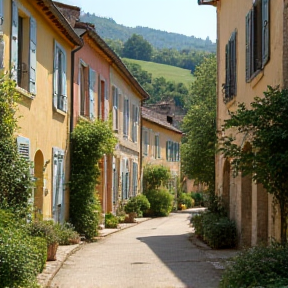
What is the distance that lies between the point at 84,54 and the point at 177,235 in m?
6.54

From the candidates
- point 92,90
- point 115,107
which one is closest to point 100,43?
point 92,90

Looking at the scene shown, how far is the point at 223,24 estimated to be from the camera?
19.1 metres

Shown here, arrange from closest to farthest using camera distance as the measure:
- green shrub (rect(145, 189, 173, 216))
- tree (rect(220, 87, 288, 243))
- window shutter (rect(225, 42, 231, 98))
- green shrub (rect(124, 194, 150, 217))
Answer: tree (rect(220, 87, 288, 243))
window shutter (rect(225, 42, 231, 98))
green shrub (rect(124, 194, 150, 217))
green shrub (rect(145, 189, 173, 216))

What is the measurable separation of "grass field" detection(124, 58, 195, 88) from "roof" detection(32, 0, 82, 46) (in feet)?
320

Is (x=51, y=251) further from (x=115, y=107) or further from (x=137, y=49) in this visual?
(x=137, y=49)

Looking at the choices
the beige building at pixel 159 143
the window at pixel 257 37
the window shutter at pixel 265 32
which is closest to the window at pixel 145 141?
the beige building at pixel 159 143

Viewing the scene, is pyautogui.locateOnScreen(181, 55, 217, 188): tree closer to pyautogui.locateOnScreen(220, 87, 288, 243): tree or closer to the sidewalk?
the sidewalk

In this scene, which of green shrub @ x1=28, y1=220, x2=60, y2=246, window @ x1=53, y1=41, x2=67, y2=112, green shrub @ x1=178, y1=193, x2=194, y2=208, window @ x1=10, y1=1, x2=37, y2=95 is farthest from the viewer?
green shrub @ x1=178, y1=193, x2=194, y2=208

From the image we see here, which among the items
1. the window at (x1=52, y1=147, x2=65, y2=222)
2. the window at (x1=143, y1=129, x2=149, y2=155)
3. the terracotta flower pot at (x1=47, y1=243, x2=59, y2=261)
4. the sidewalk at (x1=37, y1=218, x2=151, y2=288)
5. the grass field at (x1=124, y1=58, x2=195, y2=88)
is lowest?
the sidewalk at (x1=37, y1=218, x2=151, y2=288)

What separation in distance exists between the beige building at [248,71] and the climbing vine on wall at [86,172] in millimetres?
3522

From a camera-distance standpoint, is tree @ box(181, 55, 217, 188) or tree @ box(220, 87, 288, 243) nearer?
tree @ box(220, 87, 288, 243)

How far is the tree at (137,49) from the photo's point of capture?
132462 mm

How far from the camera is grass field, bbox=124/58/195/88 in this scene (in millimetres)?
118562

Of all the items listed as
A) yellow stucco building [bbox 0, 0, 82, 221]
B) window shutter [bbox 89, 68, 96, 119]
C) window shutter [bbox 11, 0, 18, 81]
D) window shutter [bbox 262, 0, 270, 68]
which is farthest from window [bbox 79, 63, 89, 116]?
window shutter [bbox 262, 0, 270, 68]
